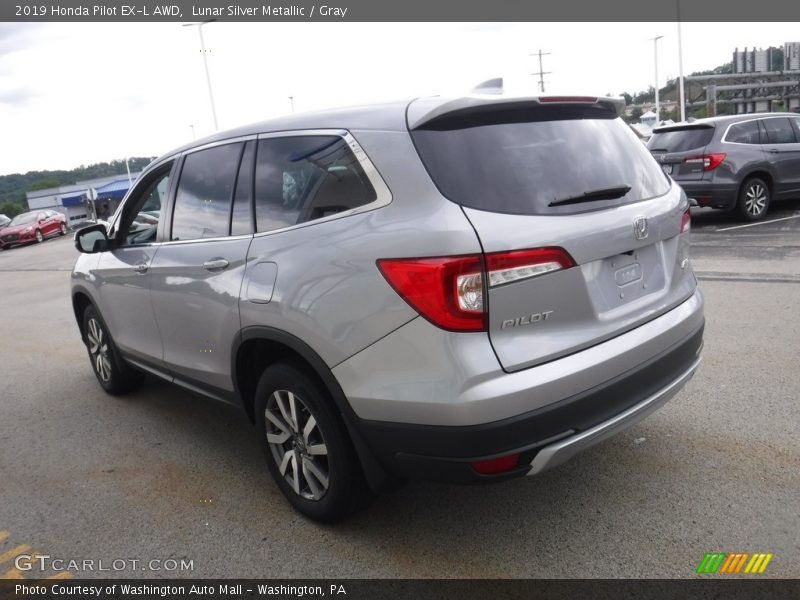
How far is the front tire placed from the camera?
9.32 feet

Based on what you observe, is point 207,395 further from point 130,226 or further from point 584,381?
point 584,381

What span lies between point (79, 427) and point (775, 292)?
6171mm

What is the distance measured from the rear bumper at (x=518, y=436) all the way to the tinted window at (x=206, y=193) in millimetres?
1507

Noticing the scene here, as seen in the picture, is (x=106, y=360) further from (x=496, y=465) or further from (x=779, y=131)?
(x=779, y=131)

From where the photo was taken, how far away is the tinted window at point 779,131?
11.1 m

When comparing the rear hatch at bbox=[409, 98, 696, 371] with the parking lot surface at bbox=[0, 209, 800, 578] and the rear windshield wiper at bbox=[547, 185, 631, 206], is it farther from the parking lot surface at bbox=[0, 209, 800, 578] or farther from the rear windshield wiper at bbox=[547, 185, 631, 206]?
the parking lot surface at bbox=[0, 209, 800, 578]

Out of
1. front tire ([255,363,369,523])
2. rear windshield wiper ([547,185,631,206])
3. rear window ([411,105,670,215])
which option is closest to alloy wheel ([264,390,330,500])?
front tire ([255,363,369,523])

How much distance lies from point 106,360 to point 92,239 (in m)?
1.03

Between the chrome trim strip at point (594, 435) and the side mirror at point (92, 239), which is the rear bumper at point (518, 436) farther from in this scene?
the side mirror at point (92, 239)

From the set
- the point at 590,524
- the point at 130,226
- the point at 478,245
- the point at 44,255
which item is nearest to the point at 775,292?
→ the point at 590,524

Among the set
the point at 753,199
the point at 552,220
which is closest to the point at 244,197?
the point at 552,220

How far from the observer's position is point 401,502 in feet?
10.9

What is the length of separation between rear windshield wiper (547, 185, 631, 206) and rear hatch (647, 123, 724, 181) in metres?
8.49

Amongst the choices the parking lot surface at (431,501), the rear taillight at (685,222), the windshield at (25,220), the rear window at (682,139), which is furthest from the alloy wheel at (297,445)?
the windshield at (25,220)
